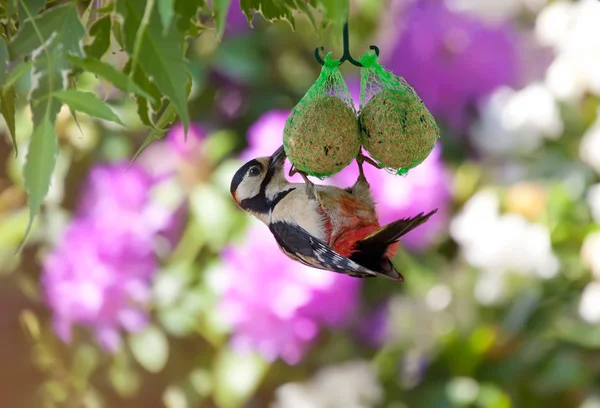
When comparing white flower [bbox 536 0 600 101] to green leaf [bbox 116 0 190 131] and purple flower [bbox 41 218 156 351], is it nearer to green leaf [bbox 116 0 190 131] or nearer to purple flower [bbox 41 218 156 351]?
purple flower [bbox 41 218 156 351]

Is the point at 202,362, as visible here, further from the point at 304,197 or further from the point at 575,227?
the point at 304,197

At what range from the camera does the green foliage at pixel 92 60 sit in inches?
18.7

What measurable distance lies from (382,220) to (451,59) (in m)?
0.52

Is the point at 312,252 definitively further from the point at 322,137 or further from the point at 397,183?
the point at 397,183

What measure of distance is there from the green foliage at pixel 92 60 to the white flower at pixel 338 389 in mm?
1257

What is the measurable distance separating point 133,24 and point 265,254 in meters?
1.11

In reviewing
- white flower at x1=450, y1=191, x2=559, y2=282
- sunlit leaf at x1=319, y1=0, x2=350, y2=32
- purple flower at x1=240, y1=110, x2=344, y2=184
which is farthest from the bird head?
white flower at x1=450, y1=191, x2=559, y2=282

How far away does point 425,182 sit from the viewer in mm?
1571

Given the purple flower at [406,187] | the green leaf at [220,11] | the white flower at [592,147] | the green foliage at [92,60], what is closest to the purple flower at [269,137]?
the purple flower at [406,187]

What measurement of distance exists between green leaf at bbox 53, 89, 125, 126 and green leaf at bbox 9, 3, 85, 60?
40mm

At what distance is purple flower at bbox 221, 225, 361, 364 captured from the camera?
61.9 inches

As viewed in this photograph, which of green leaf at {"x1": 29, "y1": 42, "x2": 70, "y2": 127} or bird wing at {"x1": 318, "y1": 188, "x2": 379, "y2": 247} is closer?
green leaf at {"x1": 29, "y1": 42, "x2": 70, "y2": 127}

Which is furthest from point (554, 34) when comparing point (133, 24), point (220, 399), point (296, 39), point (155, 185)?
point (133, 24)

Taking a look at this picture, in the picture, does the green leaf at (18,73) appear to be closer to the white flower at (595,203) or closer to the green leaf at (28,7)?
the green leaf at (28,7)
